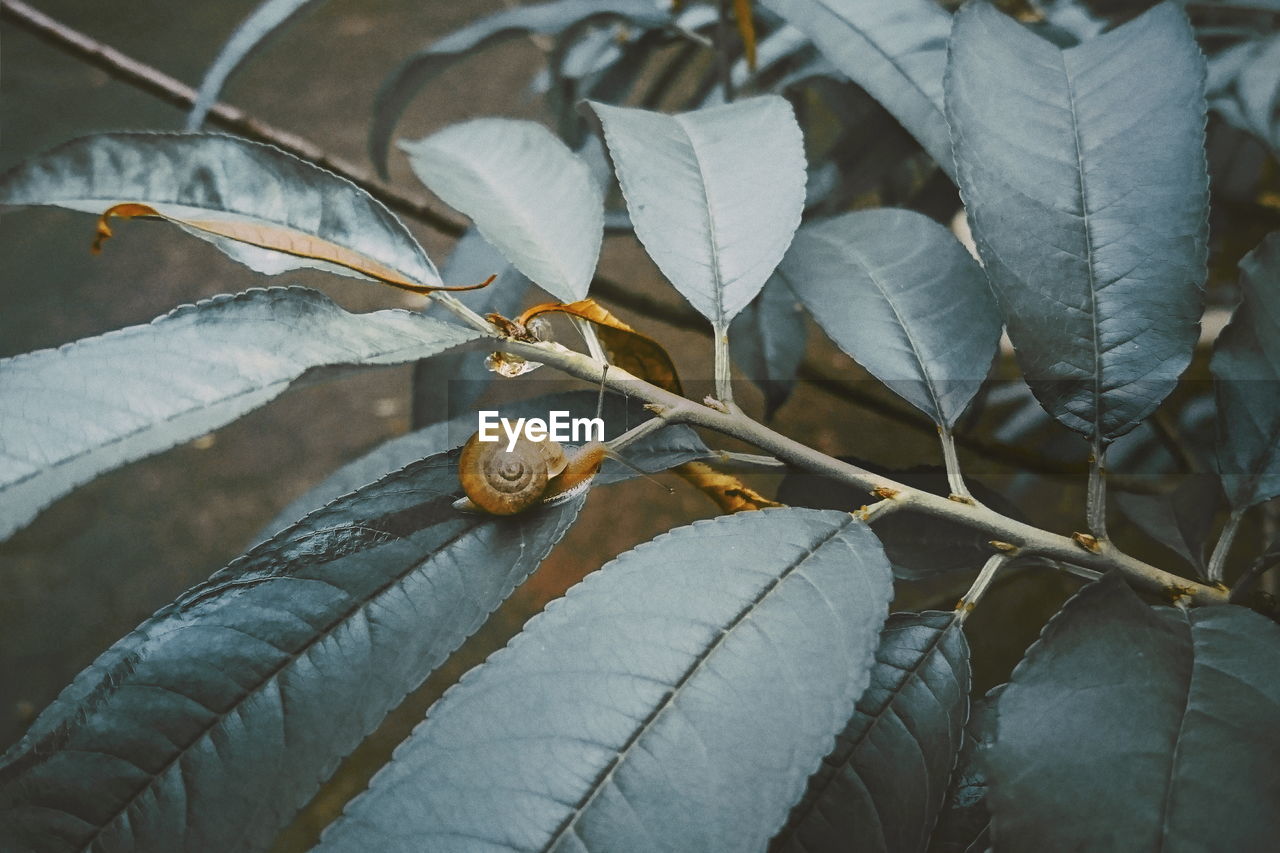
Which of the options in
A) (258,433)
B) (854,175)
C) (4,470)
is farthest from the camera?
(258,433)

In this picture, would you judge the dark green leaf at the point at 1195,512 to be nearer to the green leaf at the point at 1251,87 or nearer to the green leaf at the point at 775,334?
the green leaf at the point at 1251,87

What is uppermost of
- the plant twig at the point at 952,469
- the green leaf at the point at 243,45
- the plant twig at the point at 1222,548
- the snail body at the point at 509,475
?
the green leaf at the point at 243,45

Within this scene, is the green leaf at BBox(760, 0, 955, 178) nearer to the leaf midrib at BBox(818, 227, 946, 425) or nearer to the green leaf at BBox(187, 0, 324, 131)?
the leaf midrib at BBox(818, 227, 946, 425)

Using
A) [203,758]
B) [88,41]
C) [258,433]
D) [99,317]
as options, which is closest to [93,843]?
[203,758]

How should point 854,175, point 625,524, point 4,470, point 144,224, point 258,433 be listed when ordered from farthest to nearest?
point 144,224, point 258,433, point 625,524, point 854,175, point 4,470

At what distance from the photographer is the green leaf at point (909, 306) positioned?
410 millimetres

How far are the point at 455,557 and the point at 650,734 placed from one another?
105 millimetres

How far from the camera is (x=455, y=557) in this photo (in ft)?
1.06

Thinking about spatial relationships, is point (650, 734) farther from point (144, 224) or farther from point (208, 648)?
point (144, 224)

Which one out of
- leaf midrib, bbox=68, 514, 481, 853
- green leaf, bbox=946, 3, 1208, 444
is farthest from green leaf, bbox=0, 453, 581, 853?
green leaf, bbox=946, 3, 1208, 444

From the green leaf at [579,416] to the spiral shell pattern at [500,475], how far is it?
0.04 meters

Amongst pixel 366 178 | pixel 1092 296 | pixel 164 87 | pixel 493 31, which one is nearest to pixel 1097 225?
pixel 1092 296

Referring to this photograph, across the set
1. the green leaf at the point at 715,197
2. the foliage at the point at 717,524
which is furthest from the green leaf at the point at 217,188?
the green leaf at the point at 715,197

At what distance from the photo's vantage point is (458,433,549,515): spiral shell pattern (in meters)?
0.31
